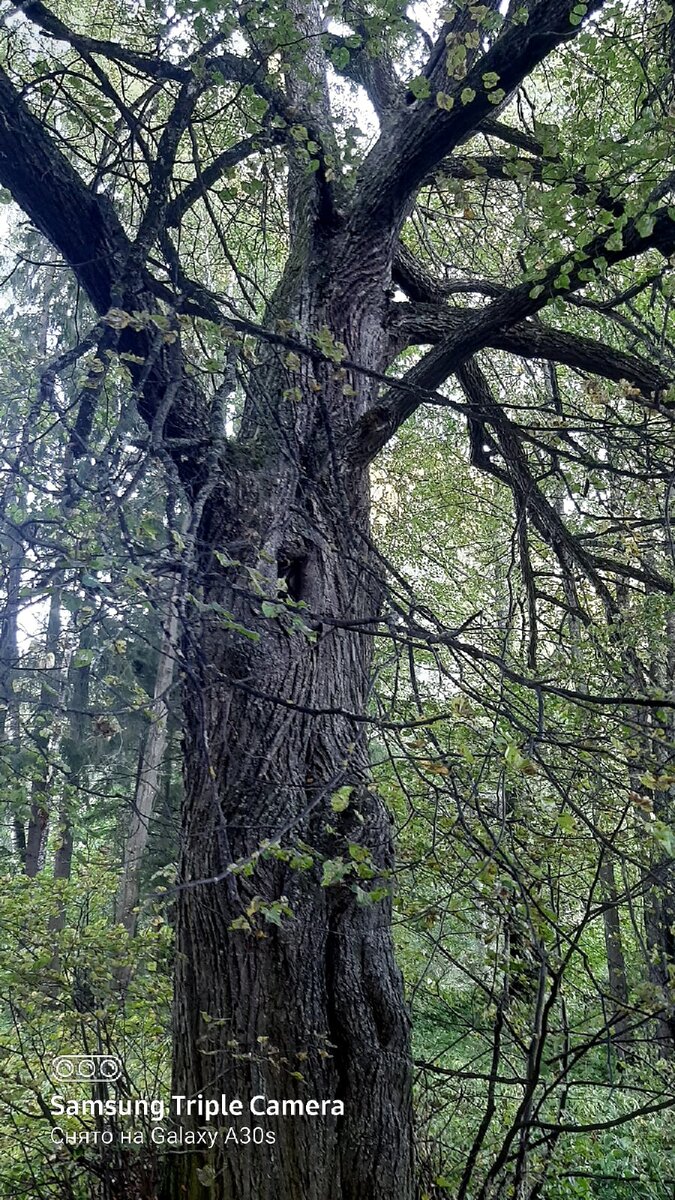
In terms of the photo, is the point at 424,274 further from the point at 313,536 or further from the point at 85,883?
the point at 85,883

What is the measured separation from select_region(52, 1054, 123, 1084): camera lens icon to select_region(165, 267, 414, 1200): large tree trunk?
50cm

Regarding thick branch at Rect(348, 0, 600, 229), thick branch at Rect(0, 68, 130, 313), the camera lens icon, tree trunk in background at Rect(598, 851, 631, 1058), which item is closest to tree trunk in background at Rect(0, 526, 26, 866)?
thick branch at Rect(0, 68, 130, 313)

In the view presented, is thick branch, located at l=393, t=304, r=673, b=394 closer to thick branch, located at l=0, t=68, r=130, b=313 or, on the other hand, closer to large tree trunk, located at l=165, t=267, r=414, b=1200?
large tree trunk, located at l=165, t=267, r=414, b=1200

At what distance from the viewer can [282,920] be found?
240cm

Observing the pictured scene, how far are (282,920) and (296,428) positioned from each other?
199 centimetres

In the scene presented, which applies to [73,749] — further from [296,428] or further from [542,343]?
[542,343]

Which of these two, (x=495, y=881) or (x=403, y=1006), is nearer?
(x=495, y=881)

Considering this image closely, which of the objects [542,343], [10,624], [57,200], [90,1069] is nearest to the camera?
[10,624]

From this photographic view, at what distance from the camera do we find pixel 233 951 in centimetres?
239

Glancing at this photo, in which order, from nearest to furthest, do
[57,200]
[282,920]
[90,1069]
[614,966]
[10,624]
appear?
[10,624]
[282,920]
[57,200]
[90,1069]
[614,966]

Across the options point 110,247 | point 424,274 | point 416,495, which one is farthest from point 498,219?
point 110,247

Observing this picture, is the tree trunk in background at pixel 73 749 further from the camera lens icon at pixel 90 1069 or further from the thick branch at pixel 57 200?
the thick branch at pixel 57 200

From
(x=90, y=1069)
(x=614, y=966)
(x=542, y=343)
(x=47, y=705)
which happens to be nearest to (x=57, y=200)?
(x=47, y=705)

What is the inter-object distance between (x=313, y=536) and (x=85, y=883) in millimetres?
3750
